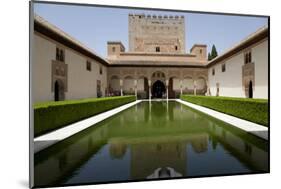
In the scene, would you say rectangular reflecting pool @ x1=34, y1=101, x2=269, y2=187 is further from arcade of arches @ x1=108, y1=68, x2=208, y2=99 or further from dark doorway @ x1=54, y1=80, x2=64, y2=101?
arcade of arches @ x1=108, y1=68, x2=208, y2=99

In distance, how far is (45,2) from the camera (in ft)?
10.8

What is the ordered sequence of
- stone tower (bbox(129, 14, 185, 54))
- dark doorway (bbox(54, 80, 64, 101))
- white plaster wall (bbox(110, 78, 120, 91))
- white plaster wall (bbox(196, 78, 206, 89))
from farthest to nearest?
1. white plaster wall (bbox(196, 78, 206, 89))
2. white plaster wall (bbox(110, 78, 120, 91))
3. dark doorway (bbox(54, 80, 64, 101))
4. stone tower (bbox(129, 14, 185, 54))

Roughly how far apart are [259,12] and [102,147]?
394cm

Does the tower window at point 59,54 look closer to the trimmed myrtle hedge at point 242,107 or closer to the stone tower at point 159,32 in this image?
the stone tower at point 159,32

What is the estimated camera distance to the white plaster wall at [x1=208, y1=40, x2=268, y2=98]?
4.79 metres

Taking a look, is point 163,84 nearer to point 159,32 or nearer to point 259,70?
point 159,32

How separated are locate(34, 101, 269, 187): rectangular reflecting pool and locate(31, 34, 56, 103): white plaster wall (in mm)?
A: 1026

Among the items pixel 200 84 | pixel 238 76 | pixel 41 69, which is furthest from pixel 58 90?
pixel 200 84

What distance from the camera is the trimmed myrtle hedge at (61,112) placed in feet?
13.2

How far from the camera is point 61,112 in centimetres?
548

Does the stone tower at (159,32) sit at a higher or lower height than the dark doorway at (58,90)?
higher

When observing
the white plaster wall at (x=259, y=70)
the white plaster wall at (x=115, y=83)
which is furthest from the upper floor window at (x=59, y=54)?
the white plaster wall at (x=259, y=70)

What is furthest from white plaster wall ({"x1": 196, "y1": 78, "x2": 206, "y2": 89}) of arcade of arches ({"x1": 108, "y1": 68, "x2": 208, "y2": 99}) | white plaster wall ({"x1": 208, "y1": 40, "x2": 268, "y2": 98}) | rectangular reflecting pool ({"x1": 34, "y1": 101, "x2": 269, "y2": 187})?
rectangular reflecting pool ({"x1": 34, "y1": 101, "x2": 269, "y2": 187})

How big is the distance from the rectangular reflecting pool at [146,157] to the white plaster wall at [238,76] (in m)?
1.21
